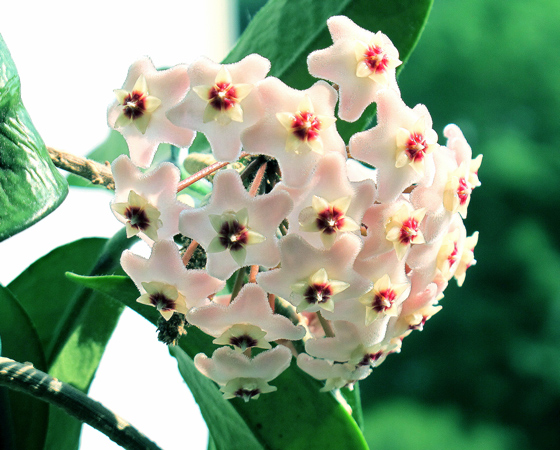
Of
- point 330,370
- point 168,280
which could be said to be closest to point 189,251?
point 168,280

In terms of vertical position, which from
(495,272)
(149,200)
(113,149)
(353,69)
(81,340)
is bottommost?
(495,272)

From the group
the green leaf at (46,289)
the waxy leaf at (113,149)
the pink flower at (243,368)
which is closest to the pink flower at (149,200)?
the pink flower at (243,368)

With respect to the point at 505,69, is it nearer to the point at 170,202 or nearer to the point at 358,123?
the point at 358,123

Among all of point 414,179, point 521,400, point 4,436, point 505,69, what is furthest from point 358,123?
point 505,69

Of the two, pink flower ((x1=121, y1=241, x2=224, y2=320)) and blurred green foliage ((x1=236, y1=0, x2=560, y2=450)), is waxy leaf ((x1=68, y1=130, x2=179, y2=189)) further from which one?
blurred green foliage ((x1=236, y1=0, x2=560, y2=450))

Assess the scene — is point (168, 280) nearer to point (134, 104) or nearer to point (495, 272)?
point (134, 104)

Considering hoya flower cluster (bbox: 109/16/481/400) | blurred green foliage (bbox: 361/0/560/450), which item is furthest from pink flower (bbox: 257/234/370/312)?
blurred green foliage (bbox: 361/0/560/450)
